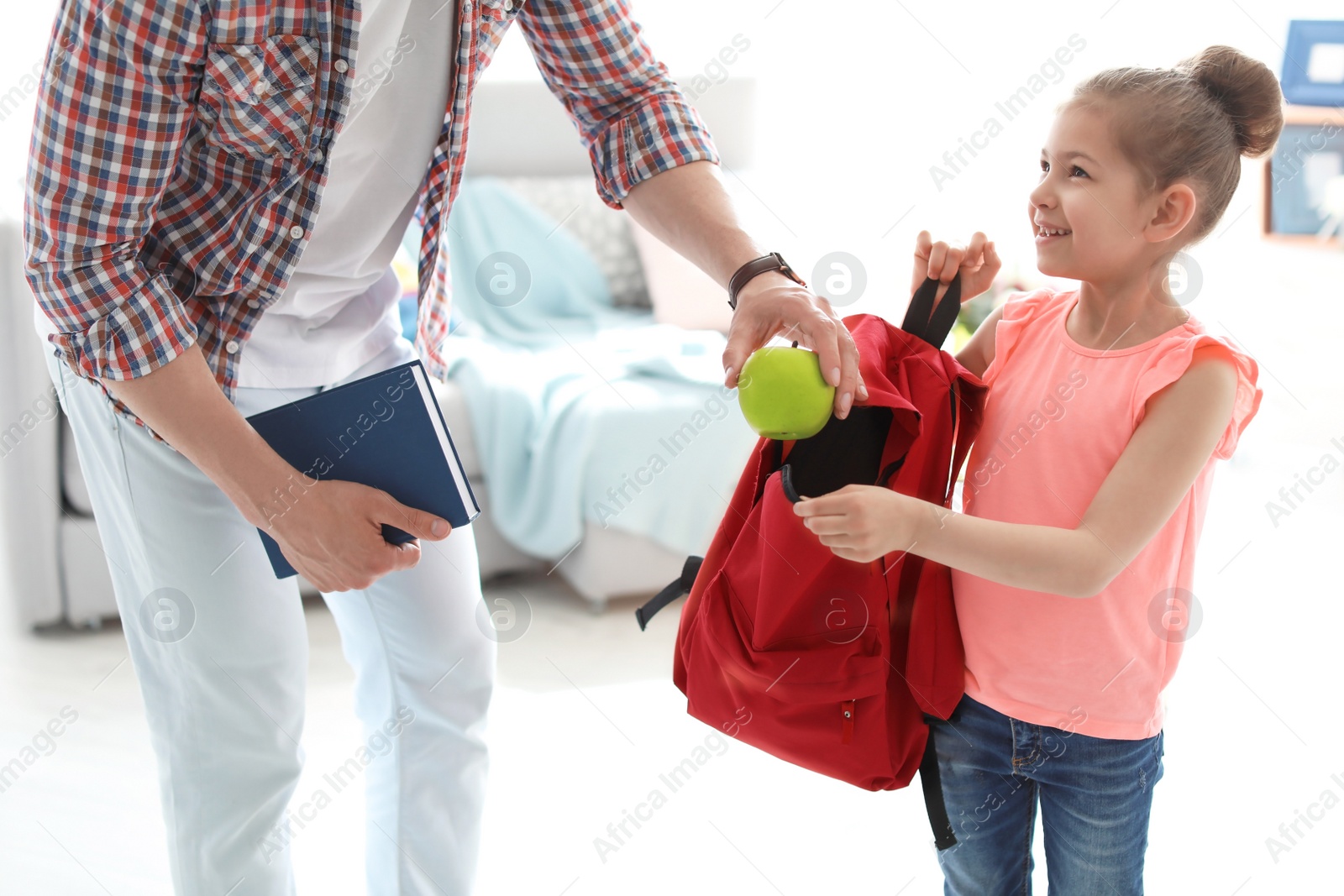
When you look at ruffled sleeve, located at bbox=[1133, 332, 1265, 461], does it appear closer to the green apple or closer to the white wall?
the green apple

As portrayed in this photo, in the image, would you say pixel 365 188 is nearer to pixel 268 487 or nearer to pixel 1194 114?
pixel 268 487

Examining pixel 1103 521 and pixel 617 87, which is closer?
pixel 1103 521

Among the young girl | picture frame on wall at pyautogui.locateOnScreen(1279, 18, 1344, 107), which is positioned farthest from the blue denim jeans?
picture frame on wall at pyautogui.locateOnScreen(1279, 18, 1344, 107)

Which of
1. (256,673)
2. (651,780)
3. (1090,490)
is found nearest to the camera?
(1090,490)

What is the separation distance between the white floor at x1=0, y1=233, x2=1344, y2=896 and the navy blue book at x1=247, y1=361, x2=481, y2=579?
35.0 inches

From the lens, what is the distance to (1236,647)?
2412mm

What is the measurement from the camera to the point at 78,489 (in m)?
2.45

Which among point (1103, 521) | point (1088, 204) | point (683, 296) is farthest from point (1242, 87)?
point (683, 296)

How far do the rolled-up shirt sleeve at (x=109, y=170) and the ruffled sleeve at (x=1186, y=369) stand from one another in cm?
80

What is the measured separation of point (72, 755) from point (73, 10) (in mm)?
1616

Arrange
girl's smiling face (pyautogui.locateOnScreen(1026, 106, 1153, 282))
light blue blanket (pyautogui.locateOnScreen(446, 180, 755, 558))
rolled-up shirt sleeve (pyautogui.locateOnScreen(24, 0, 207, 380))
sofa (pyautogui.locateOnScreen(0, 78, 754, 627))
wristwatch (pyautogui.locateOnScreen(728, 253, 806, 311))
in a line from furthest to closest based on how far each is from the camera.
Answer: light blue blanket (pyautogui.locateOnScreen(446, 180, 755, 558)) → sofa (pyautogui.locateOnScreen(0, 78, 754, 627)) → wristwatch (pyautogui.locateOnScreen(728, 253, 806, 311)) → girl's smiling face (pyautogui.locateOnScreen(1026, 106, 1153, 282)) → rolled-up shirt sleeve (pyautogui.locateOnScreen(24, 0, 207, 380))

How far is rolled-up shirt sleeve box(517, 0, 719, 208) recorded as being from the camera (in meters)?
1.11

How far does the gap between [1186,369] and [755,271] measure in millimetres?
389

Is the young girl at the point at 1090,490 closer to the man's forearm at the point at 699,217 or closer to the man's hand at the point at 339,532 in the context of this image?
the man's forearm at the point at 699,217
